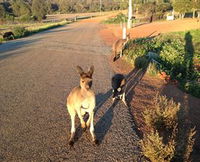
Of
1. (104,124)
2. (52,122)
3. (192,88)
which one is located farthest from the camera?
(192,88)

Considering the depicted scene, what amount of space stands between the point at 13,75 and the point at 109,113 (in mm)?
6568

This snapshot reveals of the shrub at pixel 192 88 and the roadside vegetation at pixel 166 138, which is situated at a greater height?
the roadside vegetation at pixel 166 138

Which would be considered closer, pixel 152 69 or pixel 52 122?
pixel 52 122

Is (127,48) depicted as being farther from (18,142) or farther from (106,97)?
(18,142)

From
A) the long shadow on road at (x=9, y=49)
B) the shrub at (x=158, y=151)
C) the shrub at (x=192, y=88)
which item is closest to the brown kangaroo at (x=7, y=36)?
the long shadow on road at (x=9, y=49)

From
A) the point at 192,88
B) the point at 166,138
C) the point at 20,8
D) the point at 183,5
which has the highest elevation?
the point at 183,5

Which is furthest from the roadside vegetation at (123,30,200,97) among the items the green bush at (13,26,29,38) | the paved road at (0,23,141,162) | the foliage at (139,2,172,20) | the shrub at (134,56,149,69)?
the foliage at (139,2,172,20)

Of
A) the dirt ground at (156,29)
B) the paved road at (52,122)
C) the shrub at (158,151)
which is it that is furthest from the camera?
the dirt ground at (156,29)

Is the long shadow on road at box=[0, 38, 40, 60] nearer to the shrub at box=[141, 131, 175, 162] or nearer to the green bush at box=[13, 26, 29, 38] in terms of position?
the green bush at box=[13, 26, 29, 38]

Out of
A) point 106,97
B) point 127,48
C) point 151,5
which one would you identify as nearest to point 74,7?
point 151,5

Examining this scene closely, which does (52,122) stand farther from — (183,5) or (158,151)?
(183,5)

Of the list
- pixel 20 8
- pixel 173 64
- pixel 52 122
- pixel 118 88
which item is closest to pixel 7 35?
pixel 173 64

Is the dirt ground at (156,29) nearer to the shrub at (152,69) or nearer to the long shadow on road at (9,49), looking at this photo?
the long shadow on road at (9,49)

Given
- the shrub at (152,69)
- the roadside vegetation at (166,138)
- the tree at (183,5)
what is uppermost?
the tree at (183,5)
